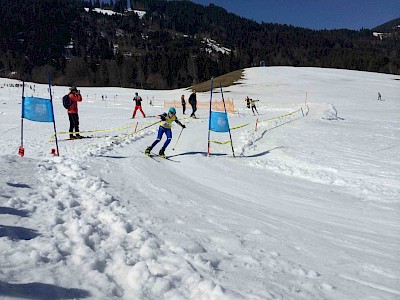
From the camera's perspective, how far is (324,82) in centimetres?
6969

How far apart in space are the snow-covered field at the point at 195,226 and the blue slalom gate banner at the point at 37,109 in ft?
4.13

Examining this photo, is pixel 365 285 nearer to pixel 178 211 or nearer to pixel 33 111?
pixel 178 211

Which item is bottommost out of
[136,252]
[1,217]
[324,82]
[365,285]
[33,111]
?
[365,285]

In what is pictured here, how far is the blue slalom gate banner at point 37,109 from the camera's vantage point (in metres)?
10.0

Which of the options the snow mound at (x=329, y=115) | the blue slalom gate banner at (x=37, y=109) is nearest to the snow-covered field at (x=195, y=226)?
the blue slalom gate banner at (x=37, y=109)

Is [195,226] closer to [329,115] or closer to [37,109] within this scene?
[37,109]

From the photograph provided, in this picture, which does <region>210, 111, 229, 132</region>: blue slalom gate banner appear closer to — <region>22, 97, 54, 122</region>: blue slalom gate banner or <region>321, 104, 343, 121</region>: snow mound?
<region>22, 97, 54, 122</region>: blue slalom gate banner

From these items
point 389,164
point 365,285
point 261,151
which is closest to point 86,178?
point 365,285

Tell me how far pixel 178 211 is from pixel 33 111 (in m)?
6.83

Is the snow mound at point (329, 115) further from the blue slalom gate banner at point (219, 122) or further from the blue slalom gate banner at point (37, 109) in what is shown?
the blue slalom gate banner at point (37, 109)

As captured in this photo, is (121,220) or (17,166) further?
(17,166)

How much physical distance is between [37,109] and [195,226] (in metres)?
7.49

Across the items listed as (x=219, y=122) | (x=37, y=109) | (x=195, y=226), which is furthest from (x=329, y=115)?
(x=195, y=226)

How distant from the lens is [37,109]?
33.3 ft
